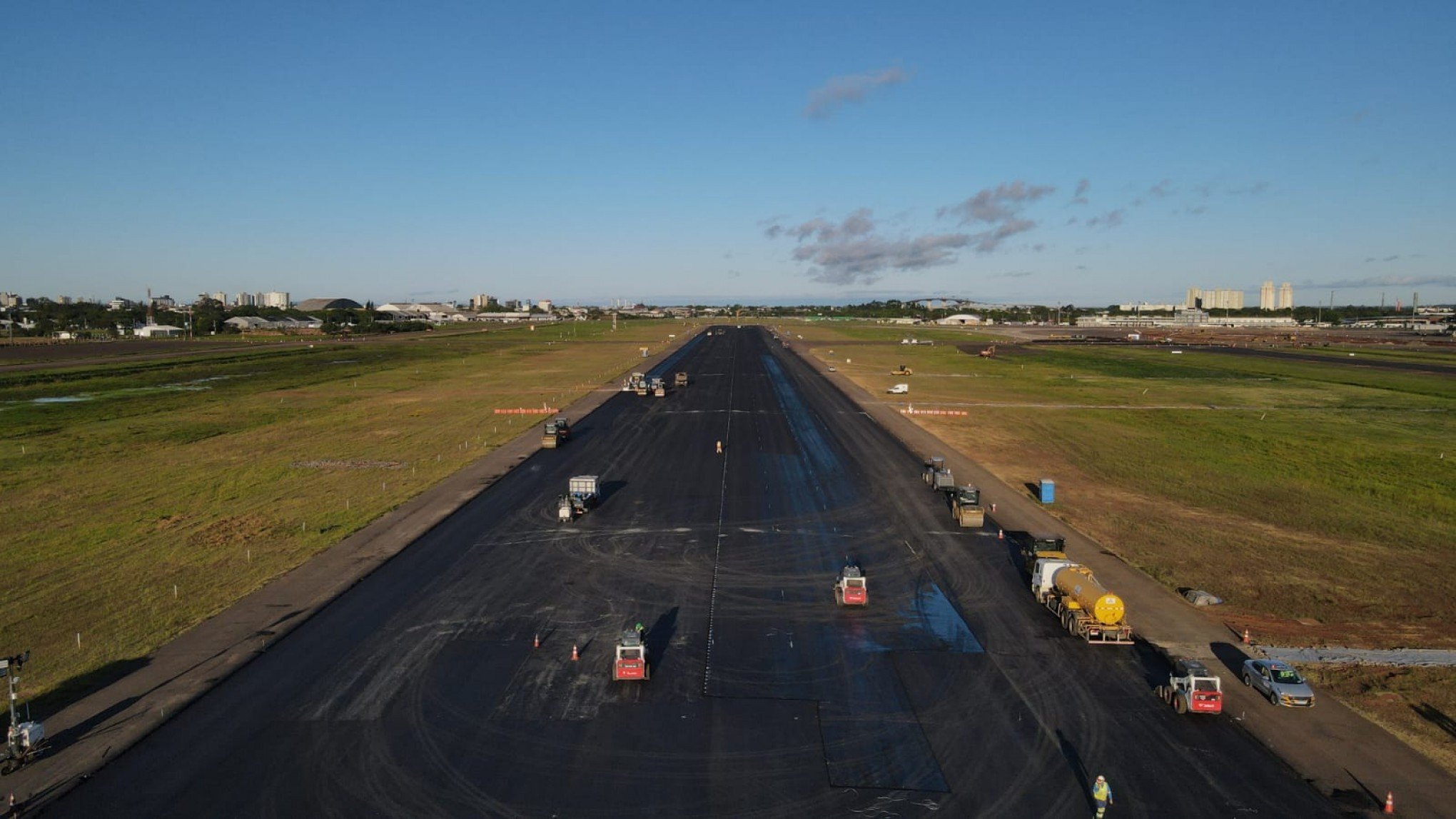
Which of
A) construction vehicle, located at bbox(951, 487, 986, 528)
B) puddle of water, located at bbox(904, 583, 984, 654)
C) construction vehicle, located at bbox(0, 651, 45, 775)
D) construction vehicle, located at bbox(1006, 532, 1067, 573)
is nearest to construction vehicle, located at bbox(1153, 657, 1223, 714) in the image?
puddle of water, located at bbox(904, 583, 984, 654)

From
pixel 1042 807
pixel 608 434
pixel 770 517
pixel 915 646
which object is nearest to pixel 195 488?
pixel 608 434

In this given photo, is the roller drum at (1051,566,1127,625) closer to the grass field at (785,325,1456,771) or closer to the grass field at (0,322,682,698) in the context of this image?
the grass field at (785,325,1456,771)

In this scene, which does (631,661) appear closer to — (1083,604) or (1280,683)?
(1083,604)

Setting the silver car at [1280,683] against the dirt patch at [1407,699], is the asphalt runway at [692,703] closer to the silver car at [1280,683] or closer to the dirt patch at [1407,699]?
the silver car at [1280,683]

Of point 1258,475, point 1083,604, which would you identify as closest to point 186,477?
point 1083,604

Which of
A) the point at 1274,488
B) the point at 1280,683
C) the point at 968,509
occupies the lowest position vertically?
the point at 1280,683

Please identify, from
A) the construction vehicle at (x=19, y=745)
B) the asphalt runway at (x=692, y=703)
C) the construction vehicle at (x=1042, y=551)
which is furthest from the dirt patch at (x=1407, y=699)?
the construction vehicle at (x=19, y=745)

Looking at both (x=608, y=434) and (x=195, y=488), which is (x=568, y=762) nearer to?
(x=195, y=488)
